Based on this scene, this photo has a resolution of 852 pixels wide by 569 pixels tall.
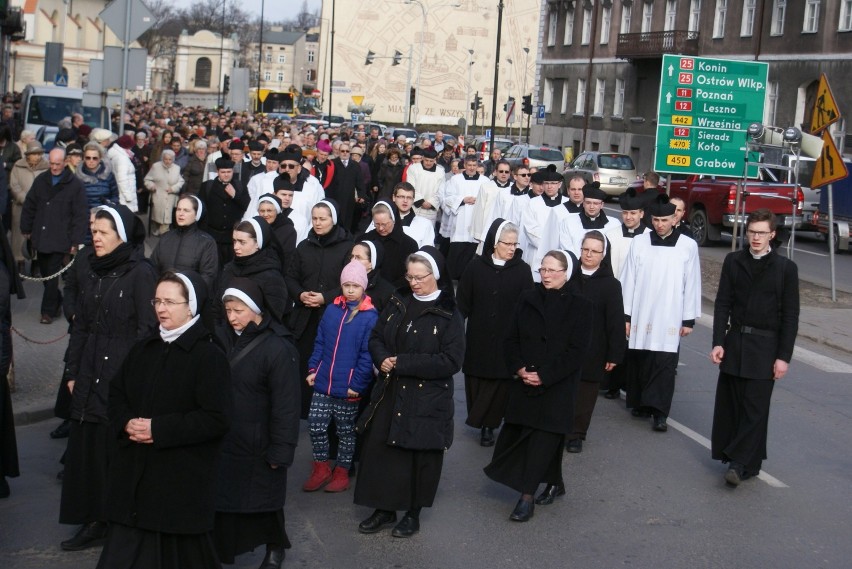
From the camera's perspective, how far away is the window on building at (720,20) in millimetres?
49688

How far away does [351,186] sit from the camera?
1925 cm

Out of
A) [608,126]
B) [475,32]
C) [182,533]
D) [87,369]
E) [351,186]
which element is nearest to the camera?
[182,533]

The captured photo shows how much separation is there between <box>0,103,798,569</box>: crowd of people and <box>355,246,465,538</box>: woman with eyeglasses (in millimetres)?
12

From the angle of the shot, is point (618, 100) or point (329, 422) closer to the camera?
point (329, 422)

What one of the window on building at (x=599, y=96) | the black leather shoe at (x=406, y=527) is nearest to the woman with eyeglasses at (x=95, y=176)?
the black leather shoe at (x=406, y=527)

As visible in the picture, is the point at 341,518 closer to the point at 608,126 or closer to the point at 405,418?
the point at 405,418

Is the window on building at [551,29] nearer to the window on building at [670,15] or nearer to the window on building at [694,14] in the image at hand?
the window on building at [670,15]

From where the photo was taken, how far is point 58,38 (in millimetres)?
77062

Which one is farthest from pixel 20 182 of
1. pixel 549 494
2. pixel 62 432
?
pixel 549 494

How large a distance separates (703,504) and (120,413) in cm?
430

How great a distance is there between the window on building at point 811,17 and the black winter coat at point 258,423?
40482 mm

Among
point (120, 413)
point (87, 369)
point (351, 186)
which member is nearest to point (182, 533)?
point (120, 413)

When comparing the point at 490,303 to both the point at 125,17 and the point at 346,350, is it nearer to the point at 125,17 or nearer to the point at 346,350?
the point at 346,350

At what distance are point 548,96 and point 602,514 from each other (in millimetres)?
60449
